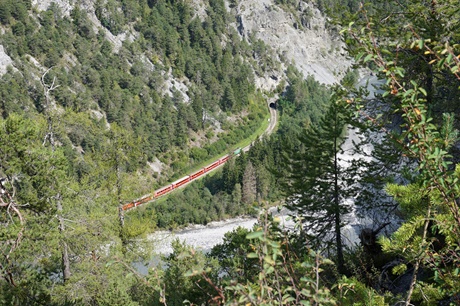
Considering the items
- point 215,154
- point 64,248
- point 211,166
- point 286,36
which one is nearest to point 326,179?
point 64,248

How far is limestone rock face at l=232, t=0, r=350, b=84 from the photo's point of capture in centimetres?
10306

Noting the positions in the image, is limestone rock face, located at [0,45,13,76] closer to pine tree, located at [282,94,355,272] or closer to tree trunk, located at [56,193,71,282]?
tree trunk, located at [56,193,71,282]

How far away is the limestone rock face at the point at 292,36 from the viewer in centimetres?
10306

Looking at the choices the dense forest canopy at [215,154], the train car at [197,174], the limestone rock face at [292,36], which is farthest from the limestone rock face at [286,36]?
the train car at [197,174]

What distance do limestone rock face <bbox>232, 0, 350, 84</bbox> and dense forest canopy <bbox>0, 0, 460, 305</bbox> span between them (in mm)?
3531

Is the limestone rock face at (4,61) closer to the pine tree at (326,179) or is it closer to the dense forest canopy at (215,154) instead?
the dense forest canopy at (215,154)

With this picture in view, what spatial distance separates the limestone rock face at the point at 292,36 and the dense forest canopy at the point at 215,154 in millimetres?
3531

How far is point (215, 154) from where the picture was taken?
67.6 meters

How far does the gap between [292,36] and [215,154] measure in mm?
53348

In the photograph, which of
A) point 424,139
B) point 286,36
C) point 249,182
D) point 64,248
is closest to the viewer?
point 424,139

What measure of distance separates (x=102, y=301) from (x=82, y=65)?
207 feet

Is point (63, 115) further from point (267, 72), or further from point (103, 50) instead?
point (267, 72)

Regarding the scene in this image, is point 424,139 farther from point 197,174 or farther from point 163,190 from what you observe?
point 197,174

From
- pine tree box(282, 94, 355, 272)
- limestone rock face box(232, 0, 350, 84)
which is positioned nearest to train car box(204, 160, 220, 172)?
limestone rock face box(232, 0, 350, 84)
